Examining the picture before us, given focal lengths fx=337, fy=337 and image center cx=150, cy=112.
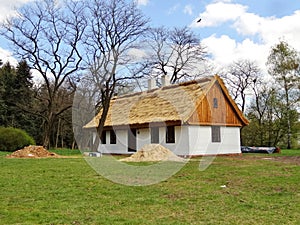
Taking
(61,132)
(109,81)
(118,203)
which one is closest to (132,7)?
(109,81)

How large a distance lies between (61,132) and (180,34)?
1823 cm

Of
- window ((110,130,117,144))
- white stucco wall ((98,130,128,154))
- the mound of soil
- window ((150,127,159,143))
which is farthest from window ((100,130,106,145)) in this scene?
the mound of soil

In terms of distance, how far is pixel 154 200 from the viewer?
6430 mm

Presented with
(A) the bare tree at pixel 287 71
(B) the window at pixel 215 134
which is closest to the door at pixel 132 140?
(B) the window at pixel 215 134

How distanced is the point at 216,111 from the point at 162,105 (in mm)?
3467

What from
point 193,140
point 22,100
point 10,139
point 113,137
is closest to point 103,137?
point 113,137

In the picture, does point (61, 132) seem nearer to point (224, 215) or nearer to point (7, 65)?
point (7, 65)

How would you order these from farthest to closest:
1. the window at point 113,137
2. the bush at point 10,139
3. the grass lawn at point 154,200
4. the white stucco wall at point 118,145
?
the bush at point 10,139, the window at point 113,137, the white stucco wall at point 118,145, the grass lawn at point 154,200

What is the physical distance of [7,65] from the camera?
3878 centimetres

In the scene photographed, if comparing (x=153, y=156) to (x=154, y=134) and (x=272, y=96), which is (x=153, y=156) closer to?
(x=154, y=134)

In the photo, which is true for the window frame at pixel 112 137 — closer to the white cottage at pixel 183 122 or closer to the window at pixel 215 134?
the white cottage at pixel 183 122

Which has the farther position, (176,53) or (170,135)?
(176,53)

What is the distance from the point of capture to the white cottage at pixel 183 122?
1936 cm

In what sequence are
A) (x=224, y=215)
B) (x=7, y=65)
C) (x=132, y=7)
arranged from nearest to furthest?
(x=224, y=215)
(x=132, y=7)
(x=7, y=65)
